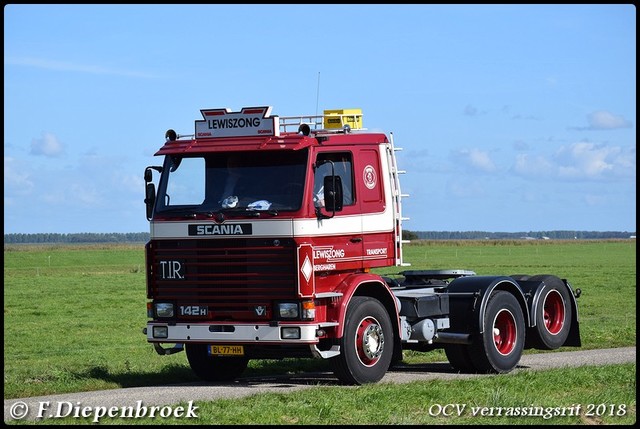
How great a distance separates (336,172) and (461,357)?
378 centimetres

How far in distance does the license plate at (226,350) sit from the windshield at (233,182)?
182 centimetres

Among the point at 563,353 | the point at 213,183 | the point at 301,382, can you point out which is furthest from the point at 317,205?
the point at 563,353

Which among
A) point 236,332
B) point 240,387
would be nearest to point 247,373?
point 240,387

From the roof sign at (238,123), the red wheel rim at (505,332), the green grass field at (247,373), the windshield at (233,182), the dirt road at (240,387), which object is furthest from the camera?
the red wheel rim at (505,332)

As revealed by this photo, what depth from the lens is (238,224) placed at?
14750 millimetres

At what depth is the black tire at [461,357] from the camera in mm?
17062

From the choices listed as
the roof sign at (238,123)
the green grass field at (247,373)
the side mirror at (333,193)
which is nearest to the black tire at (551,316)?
the green grass field at (247,373)

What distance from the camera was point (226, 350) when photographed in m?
15.0

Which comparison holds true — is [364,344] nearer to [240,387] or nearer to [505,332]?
[240,387]

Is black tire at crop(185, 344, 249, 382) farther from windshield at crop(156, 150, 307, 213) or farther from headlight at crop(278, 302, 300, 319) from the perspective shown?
windshield at crop(156, 150, 307, 213)

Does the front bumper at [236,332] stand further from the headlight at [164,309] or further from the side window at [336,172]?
the side window at [336,172]

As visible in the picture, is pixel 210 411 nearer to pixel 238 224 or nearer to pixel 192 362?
pixel 238 224

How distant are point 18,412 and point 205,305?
330cm

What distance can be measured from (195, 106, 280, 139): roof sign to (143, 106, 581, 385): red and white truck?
0.6 inches
